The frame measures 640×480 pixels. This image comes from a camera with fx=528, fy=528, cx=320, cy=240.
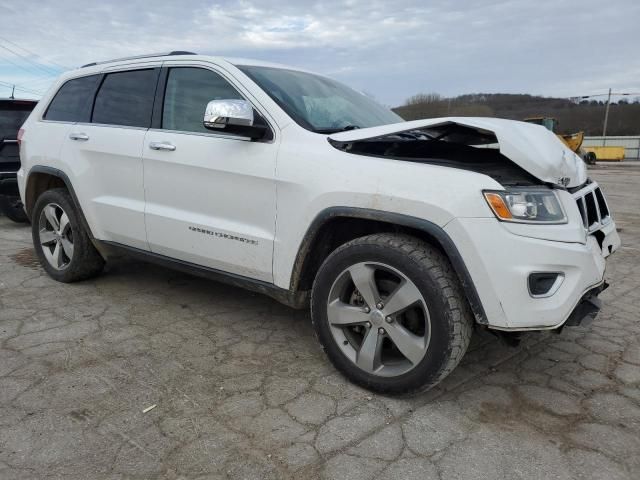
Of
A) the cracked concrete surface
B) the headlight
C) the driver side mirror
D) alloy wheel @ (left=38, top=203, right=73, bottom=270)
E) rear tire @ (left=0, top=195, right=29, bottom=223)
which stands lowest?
the cracked concrete surface

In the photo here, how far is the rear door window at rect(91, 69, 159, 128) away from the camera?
3.70m

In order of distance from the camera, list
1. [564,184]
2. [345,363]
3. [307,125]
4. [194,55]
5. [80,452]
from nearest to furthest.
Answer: [80,452]
[564,184]
[345,363]
[307,125]
[194,55]

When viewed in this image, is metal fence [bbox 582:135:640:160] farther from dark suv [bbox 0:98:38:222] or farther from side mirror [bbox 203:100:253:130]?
side mirror [bbox 203:100:253:130]

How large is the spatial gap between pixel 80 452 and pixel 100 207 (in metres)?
2.13

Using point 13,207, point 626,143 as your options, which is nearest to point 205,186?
point 13,207

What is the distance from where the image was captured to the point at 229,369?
9.87 ft

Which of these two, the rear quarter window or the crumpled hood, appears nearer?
the crumpled hood

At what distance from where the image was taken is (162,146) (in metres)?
→ 3.42

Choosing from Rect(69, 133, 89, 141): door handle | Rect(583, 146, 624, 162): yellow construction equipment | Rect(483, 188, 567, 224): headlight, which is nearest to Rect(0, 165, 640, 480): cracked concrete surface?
Rect(483, 188, 567, 224): headlight

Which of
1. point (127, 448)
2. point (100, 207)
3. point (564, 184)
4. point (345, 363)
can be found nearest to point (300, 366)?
point (345, 363)

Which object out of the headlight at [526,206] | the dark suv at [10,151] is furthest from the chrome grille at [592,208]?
the dark suv at [10,151]

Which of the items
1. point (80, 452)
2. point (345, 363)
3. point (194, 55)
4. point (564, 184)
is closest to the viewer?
point (80, 452)

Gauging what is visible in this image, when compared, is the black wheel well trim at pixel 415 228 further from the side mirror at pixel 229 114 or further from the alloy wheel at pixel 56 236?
the alloy wheel at pixel 56 236

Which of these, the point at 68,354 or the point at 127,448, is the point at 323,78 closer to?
the point at 68,354
